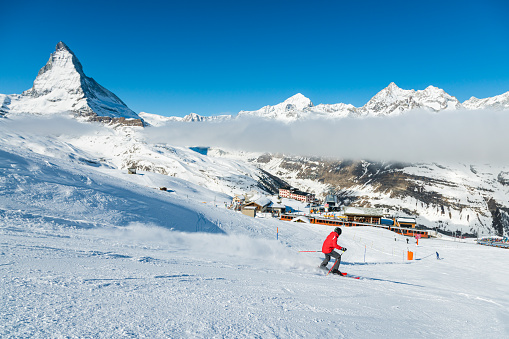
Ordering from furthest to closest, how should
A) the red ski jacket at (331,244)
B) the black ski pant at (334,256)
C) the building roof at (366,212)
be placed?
the building roof at (366,212) < the red ski jacket at (331,244) < the black ski pant at (334,256)

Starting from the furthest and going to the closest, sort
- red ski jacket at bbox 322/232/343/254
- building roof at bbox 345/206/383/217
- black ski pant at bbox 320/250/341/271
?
building roof at bbox 345/206/383/217 → red ski jacket at bbox 322/232/343/254 → black ski pant at bbox 320/250/341/271

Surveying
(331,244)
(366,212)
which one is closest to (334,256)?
(331,244)

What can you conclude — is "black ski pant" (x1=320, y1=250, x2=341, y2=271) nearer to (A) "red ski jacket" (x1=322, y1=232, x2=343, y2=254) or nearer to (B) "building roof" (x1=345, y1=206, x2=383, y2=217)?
(A) "red ski jacket" (x1=322, y1=232, x2=343, y2=254)

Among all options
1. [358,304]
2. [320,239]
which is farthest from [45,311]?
[320,239]

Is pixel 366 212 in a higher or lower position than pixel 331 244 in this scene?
lower

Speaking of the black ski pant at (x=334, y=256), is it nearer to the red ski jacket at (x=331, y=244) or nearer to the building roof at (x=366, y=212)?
the red ski jacket at (x=331, y=244)

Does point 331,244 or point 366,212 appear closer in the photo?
point 331,244

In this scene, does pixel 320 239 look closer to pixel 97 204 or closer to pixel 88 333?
pixel 97 204

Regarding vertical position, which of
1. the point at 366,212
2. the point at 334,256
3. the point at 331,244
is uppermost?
the point at 331,244

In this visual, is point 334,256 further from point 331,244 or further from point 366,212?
point 366,212

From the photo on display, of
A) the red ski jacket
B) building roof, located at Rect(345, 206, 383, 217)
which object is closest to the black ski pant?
the red ski jacket

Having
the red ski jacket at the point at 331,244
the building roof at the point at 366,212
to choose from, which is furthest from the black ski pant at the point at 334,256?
the building roof at the point at 366,212

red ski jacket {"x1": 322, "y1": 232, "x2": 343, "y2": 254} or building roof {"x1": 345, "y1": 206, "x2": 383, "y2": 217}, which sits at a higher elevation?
red ski jacket {"x1": 322, "y1": 232, "x2": 343, "y2": 254}

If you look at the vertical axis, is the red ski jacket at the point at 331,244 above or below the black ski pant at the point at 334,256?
above
